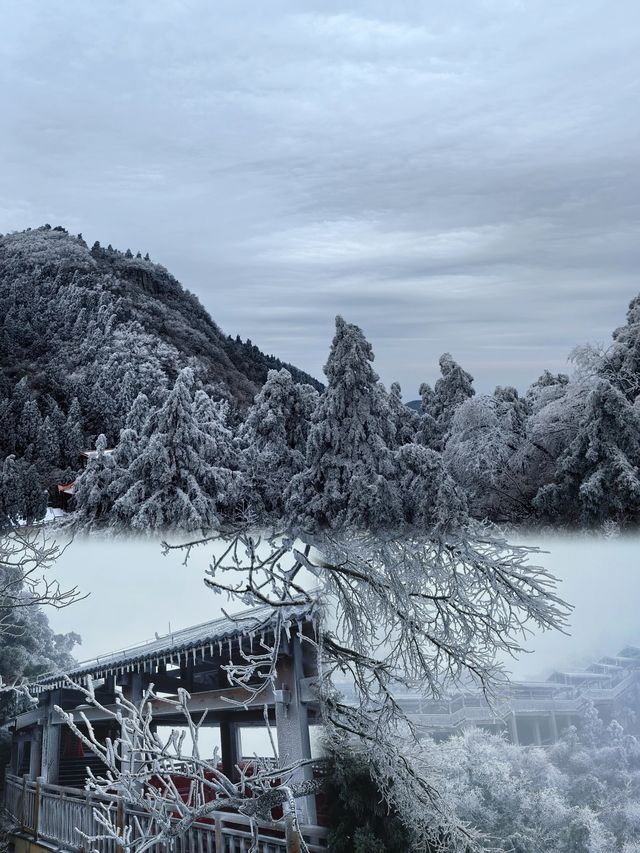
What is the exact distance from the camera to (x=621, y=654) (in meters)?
3.73

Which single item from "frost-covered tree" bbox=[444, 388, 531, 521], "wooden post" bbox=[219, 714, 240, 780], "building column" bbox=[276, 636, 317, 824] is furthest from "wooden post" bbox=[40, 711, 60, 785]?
"frost-covered tree" bbox=[444, 388, 531, 521]

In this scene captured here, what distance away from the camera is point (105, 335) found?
37.5 feet

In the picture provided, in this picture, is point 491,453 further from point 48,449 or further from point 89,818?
point 48,449

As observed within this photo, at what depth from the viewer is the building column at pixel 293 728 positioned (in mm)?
3533

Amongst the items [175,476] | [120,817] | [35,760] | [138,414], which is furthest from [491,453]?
[35,760]

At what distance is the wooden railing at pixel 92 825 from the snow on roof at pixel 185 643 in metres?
0.45

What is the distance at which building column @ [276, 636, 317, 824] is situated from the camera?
139 inches

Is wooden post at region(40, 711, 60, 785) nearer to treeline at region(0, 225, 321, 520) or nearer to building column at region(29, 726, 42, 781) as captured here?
building column at region(29, 726, 42, 781)

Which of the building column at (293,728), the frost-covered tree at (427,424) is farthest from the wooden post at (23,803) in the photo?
the frost-covered tree at (427,424)

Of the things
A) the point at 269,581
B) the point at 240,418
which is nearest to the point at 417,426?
the point at 240,418

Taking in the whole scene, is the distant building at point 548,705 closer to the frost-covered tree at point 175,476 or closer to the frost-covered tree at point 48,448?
the frost-covered tree at point 175,476

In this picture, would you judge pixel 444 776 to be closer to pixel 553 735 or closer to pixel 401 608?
pixel 553 735

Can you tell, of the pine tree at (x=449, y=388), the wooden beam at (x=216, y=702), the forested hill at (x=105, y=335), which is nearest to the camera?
the wooden beam at (x=216, y=702)

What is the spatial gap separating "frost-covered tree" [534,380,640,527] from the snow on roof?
1838 millimetres
